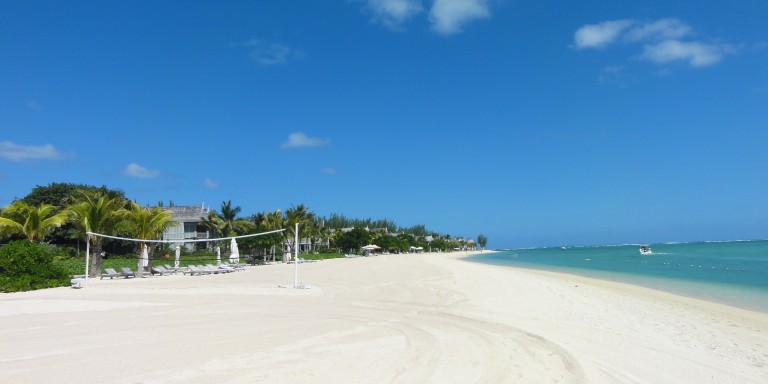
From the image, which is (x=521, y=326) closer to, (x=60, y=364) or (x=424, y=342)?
(x=424, y=342)

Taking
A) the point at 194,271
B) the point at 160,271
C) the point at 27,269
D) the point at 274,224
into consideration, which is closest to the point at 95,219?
the point at 160,271

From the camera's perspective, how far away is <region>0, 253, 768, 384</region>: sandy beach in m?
6.00

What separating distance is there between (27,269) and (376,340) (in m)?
16.1

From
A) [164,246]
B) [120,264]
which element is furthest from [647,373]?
[164,246]

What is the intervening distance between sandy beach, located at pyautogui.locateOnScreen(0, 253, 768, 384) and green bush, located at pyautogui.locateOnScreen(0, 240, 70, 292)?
339cm

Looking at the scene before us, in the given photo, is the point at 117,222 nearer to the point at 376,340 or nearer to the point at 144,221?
the point at 144,221

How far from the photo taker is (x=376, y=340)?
7910mm

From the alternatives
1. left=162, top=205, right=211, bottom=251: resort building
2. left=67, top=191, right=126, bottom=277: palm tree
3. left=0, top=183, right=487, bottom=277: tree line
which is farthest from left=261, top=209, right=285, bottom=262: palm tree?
left=67, top=191, right=126, bottom=277: palm tree

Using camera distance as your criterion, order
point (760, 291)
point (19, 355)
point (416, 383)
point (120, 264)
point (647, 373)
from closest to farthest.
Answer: point (416, 383), point (647, 373), point (19, 355), point (760, 291), point (120, 264)

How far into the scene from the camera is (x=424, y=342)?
777 centimetres

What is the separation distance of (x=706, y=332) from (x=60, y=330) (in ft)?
40.3

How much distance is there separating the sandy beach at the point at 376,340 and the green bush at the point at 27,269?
11.1 ft

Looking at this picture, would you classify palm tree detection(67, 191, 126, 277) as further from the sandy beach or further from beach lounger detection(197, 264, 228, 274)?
the sandy beach

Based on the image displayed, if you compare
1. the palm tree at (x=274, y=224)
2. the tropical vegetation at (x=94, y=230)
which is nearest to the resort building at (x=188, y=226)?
the tropical vegetation at (x=94, y=230)
